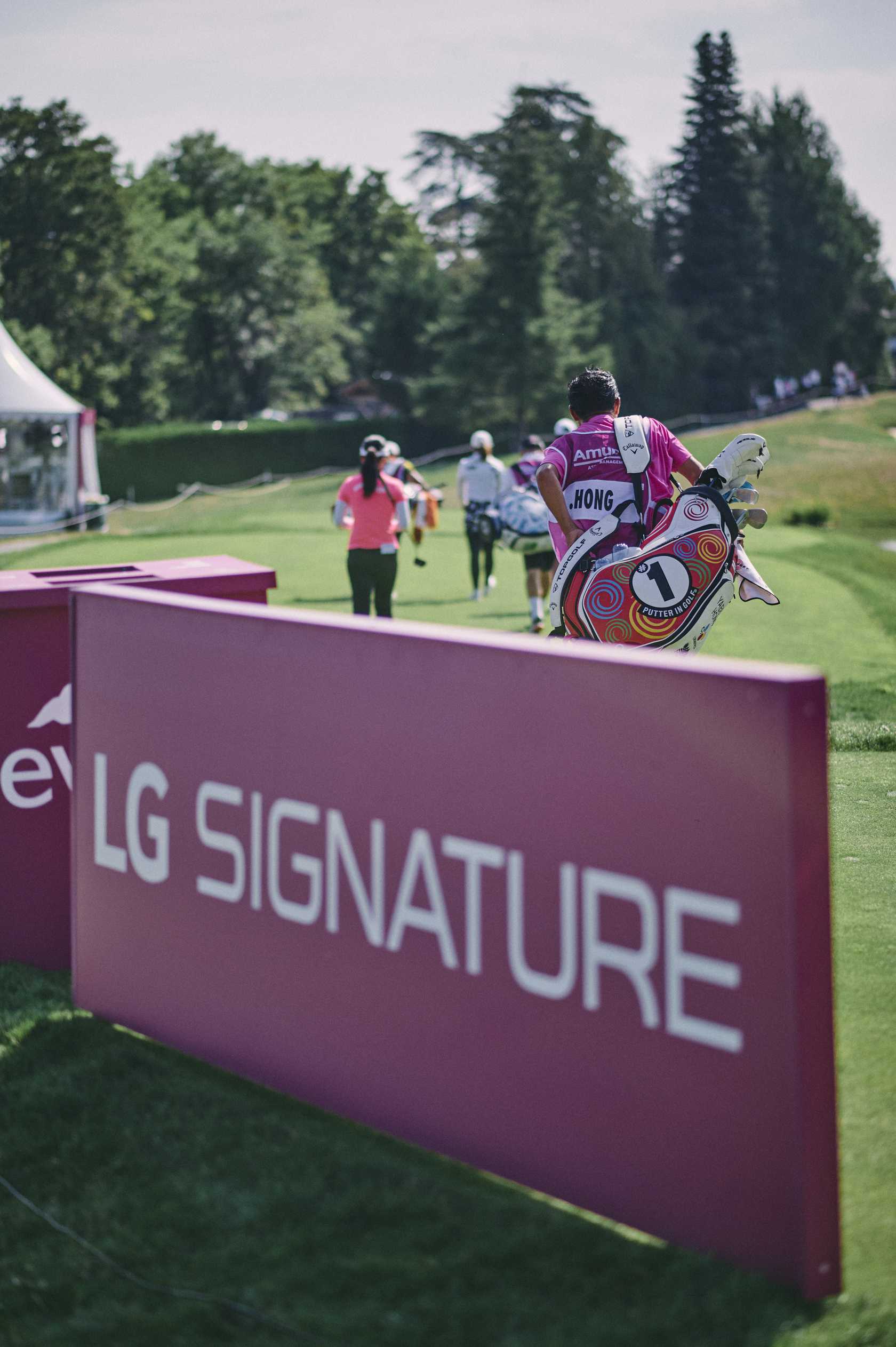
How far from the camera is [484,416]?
62.7m

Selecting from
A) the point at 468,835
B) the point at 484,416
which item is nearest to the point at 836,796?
the point at 468,835

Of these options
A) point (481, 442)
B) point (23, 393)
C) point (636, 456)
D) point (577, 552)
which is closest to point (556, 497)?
point (577, 552)

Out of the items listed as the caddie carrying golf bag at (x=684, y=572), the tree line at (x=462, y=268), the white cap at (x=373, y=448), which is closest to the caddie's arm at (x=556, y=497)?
the caddie carrying golf bag at (x=684, y=572)

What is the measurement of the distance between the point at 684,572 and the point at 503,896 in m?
3.17

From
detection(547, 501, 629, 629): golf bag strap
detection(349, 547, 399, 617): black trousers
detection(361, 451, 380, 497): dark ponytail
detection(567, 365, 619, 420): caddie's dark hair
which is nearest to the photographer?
detection(547, 501, 629, 629): golf bag strap

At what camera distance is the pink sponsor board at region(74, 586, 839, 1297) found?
2.75 metres

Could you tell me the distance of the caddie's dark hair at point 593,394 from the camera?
662 cm

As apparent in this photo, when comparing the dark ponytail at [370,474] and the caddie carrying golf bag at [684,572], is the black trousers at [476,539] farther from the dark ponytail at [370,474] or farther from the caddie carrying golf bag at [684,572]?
the caddie carrying golf bag at [684,572]

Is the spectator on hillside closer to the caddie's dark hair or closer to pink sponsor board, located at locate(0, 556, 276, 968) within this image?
the caddie's dark hair

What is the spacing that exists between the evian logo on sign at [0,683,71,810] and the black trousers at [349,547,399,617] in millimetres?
6385

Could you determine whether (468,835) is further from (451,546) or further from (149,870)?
(451,546)

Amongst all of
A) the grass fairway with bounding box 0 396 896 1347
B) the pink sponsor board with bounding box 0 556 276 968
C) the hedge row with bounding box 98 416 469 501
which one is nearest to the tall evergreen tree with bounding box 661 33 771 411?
the hedge row with bounding box 98 416 469 501

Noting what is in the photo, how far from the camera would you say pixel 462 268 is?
247 ft

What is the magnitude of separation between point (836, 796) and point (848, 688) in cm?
397
